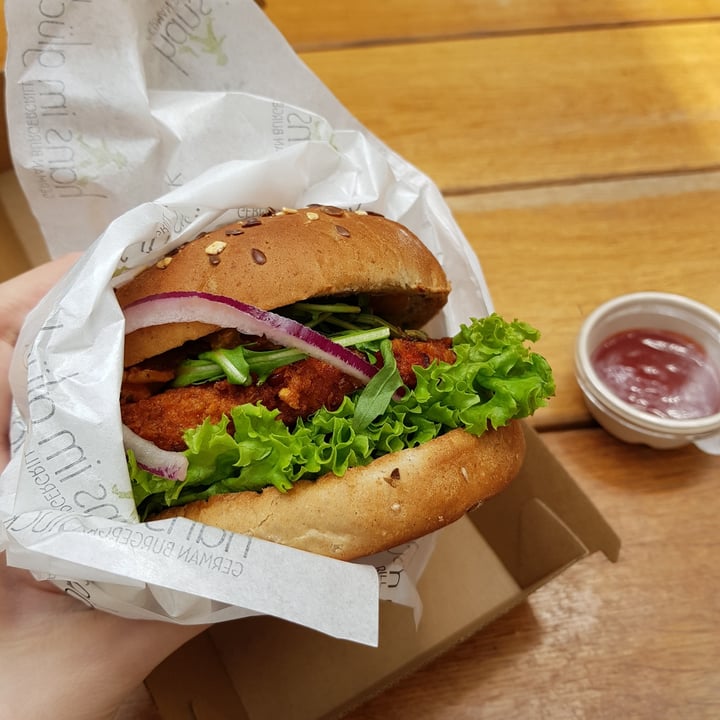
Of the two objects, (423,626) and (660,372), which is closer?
(423,626)

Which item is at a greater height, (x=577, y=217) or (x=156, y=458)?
(x=156, y=458)

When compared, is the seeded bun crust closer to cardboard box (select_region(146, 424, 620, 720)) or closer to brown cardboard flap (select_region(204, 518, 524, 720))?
cardboard box (select_region(146, 424, 620, 720))

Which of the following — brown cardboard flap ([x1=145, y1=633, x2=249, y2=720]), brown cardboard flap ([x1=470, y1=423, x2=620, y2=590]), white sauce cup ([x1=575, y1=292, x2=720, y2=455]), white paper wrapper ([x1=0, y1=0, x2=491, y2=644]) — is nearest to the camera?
white paper wrapper ([x1=0, y1=0, x2=491, y2=644])

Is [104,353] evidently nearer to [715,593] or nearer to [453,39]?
[715,593]

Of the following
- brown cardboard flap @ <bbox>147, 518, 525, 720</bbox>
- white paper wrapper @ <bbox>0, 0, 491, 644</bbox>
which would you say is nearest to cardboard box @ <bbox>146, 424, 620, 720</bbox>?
brown cardboard flap @ <bbox>147, 518, 525, 720</bbox>

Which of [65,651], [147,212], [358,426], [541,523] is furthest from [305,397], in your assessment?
[541,523]

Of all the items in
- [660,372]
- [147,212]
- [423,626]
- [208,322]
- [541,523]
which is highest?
[147,212]

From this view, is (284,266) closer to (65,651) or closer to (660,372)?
(65,651)
